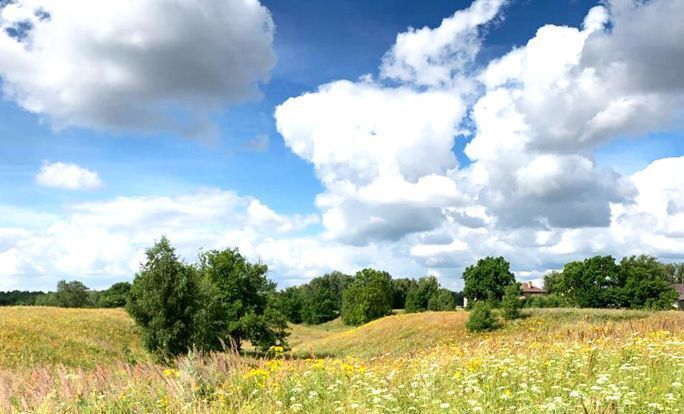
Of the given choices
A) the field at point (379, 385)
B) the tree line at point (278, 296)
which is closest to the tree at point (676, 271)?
the tree line at point (278, 296)

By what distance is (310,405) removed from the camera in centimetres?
627

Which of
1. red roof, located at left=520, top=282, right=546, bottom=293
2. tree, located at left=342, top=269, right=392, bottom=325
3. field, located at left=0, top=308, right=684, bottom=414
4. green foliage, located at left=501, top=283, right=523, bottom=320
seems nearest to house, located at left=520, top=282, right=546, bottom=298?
red roof, located at left=520, top=282, right=546, bottom=293

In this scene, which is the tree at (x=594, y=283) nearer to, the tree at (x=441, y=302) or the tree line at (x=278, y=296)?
the tree line at (x=278, y=296)

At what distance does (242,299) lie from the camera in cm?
4019

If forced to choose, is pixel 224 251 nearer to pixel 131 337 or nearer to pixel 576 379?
pixel 131 337

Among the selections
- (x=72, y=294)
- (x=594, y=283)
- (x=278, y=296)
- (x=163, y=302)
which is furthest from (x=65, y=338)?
(x=72, y=294)

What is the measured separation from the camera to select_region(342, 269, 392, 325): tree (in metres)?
75.8

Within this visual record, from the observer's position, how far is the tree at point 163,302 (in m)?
30.0

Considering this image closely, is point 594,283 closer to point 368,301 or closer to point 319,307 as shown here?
point 368,301

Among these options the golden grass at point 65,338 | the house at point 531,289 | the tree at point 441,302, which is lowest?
the golden grass at point 65,338

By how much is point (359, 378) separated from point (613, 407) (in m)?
3.30

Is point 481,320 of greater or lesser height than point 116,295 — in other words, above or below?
below

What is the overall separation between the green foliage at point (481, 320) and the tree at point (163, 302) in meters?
21.0

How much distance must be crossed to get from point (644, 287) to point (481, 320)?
149 ft
